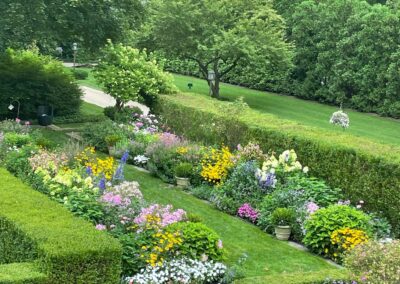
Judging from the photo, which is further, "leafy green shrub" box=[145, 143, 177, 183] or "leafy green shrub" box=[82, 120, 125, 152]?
"leafy green shrub" box=[82, 120, 125, 152]

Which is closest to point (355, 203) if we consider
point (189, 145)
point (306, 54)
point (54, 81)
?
point (189, 145)

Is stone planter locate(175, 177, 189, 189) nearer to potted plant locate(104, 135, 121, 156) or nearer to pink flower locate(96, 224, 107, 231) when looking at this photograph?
potted plant locate(104, 135, 121, 156)

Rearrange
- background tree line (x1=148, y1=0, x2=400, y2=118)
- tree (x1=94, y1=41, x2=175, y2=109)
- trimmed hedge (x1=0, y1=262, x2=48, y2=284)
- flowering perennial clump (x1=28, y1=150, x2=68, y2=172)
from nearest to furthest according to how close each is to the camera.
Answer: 1. trimmed hedge (x1=0, y1=262, x2=48, y2=284)
2. flowering perennial clump (x1=28, y1=150, x2=68, y2=172)
3. tree (x1=94, y1=41, x2=175, y2=109)
4. background tree line (x1=148, y1=0, x2=400, y2=118)

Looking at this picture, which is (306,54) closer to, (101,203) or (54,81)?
(54,81)

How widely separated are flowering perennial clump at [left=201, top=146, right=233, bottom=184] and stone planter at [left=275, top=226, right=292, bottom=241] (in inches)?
101

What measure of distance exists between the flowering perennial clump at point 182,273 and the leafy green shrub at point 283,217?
264 cm

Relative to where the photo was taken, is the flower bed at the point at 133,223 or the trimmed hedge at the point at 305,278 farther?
the flower bed at the point at 133,223

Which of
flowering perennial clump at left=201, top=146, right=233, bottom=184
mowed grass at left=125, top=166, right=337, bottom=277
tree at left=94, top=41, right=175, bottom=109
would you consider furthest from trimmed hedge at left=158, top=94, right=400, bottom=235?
tree at left=94, top=41, right=175, bottom=109

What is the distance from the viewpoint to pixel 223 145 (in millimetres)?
15078

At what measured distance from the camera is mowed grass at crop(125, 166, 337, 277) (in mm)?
9250

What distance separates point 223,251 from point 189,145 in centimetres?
645

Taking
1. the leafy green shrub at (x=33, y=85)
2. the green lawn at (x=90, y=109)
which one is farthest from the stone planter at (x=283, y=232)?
the green lawn at (x=90, y=109)

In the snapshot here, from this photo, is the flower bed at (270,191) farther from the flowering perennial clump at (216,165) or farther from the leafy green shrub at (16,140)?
the leafy green shrub at (16,140)

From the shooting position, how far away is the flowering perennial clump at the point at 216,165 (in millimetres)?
13086
